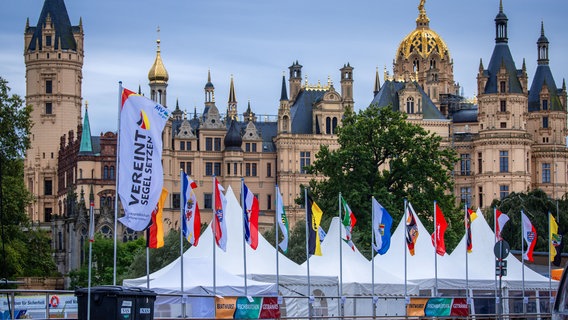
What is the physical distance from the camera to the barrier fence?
35094mm

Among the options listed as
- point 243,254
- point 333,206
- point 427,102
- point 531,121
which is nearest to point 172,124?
point 427,102

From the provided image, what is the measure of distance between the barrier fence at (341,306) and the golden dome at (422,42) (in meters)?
87.2

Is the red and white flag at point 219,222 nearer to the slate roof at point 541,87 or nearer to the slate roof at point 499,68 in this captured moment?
the slate roof at point 499,68

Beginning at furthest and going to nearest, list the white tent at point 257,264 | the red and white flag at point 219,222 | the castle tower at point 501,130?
the castle tower at point 501,130 < the white tent at point 257,264 < the red and white flag at point 219,222

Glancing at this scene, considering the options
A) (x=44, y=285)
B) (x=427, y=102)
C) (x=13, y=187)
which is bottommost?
(x=44, y=285)

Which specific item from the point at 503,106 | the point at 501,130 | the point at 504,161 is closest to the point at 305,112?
the point at 501,130

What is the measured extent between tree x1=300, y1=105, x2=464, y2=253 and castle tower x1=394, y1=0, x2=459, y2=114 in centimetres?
5467

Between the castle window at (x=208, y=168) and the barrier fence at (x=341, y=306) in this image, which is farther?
the castle window at (x=208, y=168)

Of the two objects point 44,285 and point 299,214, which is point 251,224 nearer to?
point 44,285

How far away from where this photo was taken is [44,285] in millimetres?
68688

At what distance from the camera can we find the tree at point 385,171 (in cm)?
7362

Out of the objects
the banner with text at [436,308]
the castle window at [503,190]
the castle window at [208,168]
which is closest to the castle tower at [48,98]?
the castle window at [208,168]

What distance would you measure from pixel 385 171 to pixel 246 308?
134 ft

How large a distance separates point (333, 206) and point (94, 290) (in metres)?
47.3
